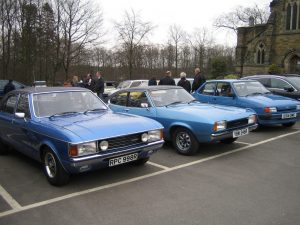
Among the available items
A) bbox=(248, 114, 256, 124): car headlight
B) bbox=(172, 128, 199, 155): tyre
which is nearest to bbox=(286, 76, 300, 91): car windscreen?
bbox=(248, 114, 256, 124): car headlight

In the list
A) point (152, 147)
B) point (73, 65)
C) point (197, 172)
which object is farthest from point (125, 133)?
point (73, 65)

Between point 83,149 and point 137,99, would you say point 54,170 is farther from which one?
point 137,99

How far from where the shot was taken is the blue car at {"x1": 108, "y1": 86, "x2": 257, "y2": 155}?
6.59 metres

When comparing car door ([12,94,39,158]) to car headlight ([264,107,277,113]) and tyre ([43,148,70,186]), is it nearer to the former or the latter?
tyre ([43,148,70,186])

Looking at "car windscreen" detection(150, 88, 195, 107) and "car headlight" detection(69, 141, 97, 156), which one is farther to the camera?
"car windscreen" detection(150, 88, 195, 107)

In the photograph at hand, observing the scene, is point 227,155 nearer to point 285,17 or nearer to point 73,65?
point 285,17

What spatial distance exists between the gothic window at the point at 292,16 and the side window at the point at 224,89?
23.5 meters

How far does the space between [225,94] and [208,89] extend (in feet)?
2.50

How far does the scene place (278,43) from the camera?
1199 inches

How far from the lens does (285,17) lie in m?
29.7

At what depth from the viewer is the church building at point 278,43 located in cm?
2942

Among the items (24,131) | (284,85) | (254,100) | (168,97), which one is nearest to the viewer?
(24,131)

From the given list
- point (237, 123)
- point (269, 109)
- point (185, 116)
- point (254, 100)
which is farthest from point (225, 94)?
point (185, 116)

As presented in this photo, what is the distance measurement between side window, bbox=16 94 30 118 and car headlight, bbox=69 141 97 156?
164 centimetres
